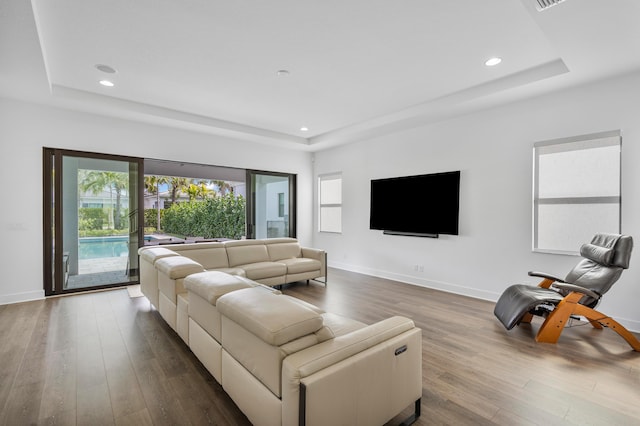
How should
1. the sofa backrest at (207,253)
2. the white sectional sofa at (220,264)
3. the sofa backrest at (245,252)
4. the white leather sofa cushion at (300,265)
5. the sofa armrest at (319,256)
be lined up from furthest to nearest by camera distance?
the sofa armrest at (319,256) → the white leather sofa cushion at (300,265) → the sofa backrest at (245,252) → the sofa backrest at (207,253) → the white sectional sofa at (220,264)

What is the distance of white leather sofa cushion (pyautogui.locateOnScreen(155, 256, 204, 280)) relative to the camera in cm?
286

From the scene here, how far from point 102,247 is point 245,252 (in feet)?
7.51

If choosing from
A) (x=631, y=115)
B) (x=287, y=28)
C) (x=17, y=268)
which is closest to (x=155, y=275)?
(x=17, y=268)

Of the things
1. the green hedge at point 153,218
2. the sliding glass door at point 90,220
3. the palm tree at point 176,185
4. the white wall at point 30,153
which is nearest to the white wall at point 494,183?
the sliding glass door at point 90,220

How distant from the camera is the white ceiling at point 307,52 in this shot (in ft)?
7.98

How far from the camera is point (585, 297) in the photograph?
3014mm

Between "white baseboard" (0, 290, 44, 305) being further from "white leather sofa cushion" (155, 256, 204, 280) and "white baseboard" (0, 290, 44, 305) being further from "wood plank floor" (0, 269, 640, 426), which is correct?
"white leather sofa cushion" (155, 256, 204, 280)

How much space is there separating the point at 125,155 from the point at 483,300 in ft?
19.6

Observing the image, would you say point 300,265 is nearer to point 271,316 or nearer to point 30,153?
point 271,316

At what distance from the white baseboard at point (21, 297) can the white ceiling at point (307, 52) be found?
2.65 m

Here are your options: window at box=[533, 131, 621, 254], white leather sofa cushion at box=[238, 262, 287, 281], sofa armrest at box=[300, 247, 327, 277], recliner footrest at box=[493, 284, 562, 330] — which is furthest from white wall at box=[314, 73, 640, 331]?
white leather sofa cushion at box=[238, 262, 287, 281]

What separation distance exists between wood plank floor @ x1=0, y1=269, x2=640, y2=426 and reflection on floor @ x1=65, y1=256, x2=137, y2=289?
33.4 inches

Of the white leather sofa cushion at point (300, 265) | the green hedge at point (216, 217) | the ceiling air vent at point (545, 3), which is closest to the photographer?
the ceiling air vent at point (545, 3)

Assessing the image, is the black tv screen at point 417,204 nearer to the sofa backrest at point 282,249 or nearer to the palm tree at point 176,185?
the sofa backrest at point 282,249
